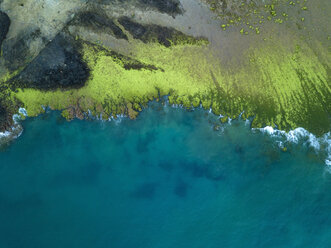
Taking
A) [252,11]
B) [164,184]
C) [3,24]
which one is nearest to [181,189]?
[164,184]

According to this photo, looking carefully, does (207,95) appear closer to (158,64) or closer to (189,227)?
(158,64)

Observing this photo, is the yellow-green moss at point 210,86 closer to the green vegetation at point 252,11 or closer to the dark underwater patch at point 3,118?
the dark underwater patch at point 3,118

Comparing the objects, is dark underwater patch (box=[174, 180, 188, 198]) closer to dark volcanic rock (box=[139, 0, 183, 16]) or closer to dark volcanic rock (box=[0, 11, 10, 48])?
dark volcanic rock (box=[139, 0, 183, 16])

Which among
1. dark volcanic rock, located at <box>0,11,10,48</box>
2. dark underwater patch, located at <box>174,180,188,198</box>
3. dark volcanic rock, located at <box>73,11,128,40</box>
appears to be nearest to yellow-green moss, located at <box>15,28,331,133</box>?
dark volcanic rock, located at <box>73,11,128,40</box>

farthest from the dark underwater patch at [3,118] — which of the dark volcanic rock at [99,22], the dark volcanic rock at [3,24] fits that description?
the dark volcanic rock at [99,22]

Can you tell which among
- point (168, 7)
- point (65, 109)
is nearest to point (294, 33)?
point (168, 7)

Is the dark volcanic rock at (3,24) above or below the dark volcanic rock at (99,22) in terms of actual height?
below

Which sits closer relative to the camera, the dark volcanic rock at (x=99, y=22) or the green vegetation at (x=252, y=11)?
the dark volcanic rock at (x=99, y=22)
